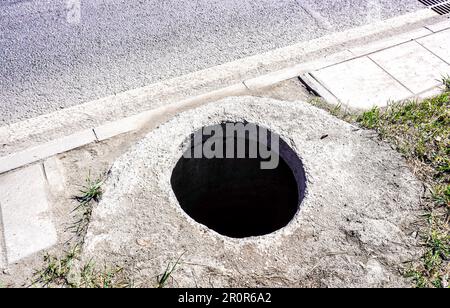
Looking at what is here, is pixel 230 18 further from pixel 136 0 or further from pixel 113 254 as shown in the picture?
pixel 113 254

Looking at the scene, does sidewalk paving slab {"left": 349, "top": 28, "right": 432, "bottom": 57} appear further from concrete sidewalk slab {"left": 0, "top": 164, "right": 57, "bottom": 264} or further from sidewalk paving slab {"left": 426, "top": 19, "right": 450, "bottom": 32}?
concrete sidewalk slab {"left": 0, "top": 164, "right": 57, "bottom": 264}

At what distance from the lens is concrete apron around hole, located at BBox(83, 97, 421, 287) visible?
2.71m

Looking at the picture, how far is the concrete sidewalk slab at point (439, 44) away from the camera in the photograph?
4.88 metres

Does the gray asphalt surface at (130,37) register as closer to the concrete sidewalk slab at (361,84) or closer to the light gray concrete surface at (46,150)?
the light gray concrete surface at (46,150)

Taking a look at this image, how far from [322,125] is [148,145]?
172 cm

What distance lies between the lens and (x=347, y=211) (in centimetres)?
304

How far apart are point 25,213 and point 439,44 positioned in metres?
5.36

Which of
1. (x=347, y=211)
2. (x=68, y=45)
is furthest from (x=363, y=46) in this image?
(x=68, y=45)

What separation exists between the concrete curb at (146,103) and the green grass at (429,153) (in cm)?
122

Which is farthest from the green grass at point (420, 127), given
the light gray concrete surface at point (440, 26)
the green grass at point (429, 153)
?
the light gray concrete surface at point (440, 26)

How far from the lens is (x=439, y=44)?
504 centimetres

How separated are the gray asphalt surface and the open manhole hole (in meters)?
1.48

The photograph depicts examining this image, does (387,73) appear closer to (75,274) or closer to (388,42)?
(388,42)

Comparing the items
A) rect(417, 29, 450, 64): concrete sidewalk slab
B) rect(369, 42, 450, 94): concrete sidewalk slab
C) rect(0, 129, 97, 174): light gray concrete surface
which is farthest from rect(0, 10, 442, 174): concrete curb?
rect(369, 42, 450, 94): concrete sidewalk slab
